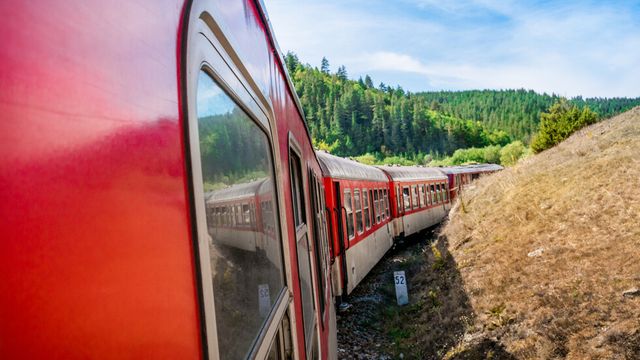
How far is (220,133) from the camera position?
113cm

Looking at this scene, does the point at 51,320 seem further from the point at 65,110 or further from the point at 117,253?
the point at 65,110

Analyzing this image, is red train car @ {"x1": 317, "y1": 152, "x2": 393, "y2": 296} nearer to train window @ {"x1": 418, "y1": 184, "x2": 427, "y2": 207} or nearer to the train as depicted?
train window @ {"x1": 418, "y1": 184, "x2": 427, "y2": 207}

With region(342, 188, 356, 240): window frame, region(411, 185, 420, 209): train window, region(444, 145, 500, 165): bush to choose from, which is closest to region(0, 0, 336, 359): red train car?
region(342, 188, 356, 240): window frame

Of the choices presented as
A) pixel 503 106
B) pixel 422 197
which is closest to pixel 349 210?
pixel 422 197

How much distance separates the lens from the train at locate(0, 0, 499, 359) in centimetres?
51

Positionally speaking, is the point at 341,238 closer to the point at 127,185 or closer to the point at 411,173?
the point at 127,185

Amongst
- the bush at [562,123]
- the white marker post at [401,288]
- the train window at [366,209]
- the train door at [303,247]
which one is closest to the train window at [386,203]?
the train window at [366,209]

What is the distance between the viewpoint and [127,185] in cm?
68

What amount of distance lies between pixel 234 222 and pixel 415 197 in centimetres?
1802

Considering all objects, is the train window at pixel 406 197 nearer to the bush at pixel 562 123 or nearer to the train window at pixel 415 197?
the train window at pixel 415 197

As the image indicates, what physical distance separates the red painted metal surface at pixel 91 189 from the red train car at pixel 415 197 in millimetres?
15380

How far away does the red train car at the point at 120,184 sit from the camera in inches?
19.9

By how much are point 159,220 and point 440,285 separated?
10.2 meters

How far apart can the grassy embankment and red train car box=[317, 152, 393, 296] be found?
4.58ft
